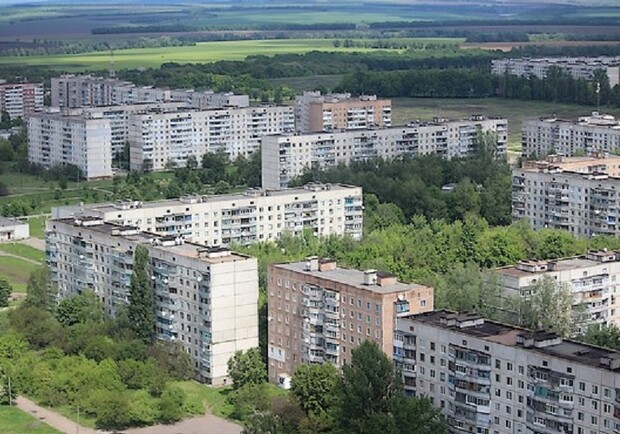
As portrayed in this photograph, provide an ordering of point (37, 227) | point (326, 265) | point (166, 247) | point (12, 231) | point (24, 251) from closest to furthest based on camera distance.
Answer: point (326, 265) < point (166, 247) < point (24, 251) < point (12, 231) < point (37, 227)

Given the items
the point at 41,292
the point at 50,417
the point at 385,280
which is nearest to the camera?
the point at 385,280

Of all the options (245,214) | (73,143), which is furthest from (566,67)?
(245,214)

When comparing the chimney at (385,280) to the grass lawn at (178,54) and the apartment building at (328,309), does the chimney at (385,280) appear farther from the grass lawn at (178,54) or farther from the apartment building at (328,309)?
the grass lawn at (178,54)

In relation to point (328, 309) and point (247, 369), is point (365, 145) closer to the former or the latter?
point (247, 369)

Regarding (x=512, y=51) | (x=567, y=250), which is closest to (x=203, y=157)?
(x=567, y=250)

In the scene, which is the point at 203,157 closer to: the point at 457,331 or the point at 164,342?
the point at 164,342

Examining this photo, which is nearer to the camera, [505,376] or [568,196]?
[505,376]

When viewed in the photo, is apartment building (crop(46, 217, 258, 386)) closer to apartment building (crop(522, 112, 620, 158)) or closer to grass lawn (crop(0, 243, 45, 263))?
grass lawn (crop(0, 243, 45, 263))
